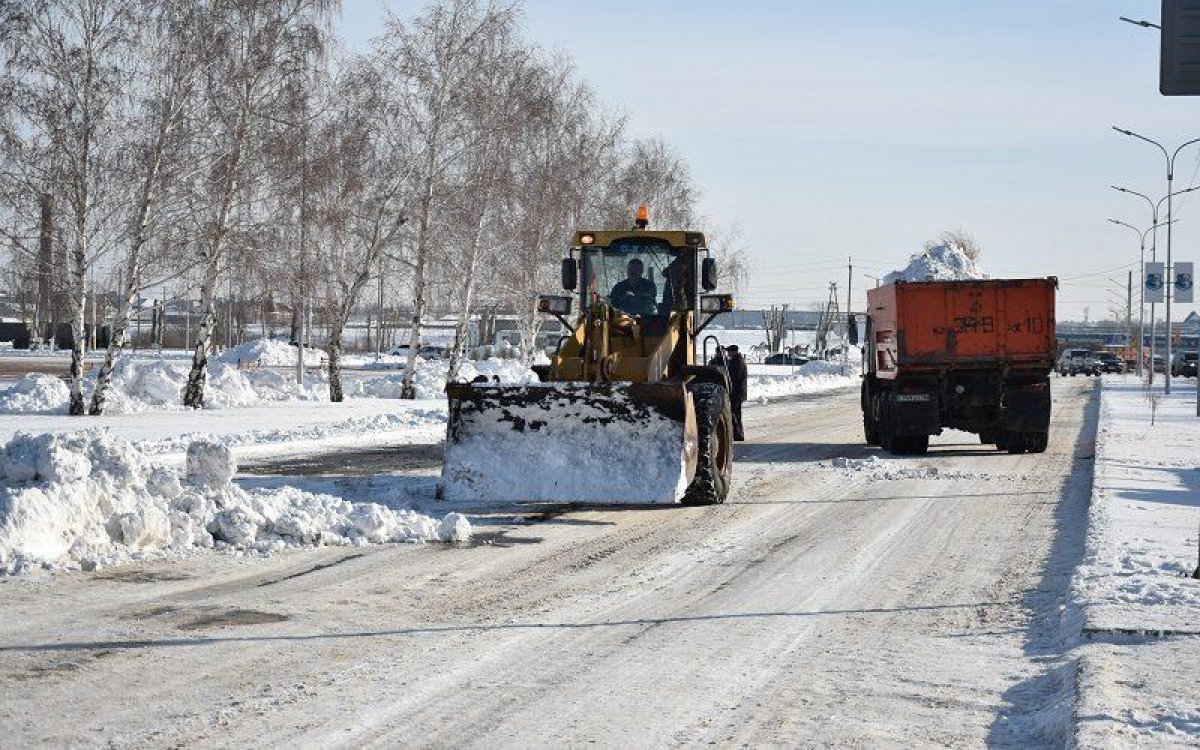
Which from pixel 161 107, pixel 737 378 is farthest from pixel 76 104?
pixel 737 378

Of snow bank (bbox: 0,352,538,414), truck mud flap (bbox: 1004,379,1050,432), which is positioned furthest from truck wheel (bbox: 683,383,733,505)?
snow bank (bbox: 0,352,538,414)

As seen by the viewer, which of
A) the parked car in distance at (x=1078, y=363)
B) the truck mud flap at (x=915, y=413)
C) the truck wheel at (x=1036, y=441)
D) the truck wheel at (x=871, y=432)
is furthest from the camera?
the parked car in distance at (x=1078, y=363)

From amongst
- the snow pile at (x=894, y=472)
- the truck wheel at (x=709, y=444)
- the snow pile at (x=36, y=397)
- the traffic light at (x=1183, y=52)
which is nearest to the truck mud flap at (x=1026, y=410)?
the snow pile at (x=894, y=472)

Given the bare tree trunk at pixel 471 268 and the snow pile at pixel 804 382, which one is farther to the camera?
the snow pile at pixel 804 382

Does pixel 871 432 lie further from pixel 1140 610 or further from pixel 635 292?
pixel 1140 610

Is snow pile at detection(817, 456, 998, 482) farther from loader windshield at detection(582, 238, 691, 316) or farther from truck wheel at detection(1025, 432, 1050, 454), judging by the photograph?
loader windshield at detection(582, 238, 691, 316)

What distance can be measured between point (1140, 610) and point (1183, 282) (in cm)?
4263

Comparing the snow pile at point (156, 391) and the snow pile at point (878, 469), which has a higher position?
the snow pile at point (156, 391)

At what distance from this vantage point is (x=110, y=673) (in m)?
6.80

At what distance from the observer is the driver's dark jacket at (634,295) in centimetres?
1543

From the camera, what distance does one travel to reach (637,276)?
1555cm

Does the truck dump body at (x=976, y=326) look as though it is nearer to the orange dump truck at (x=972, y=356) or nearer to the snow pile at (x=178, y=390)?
the orange dump truck at (x=972, y=356)

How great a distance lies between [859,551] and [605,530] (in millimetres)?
2369

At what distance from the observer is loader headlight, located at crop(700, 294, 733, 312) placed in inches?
598
